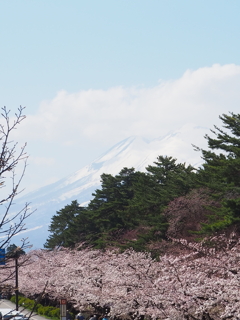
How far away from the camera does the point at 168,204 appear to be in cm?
4128

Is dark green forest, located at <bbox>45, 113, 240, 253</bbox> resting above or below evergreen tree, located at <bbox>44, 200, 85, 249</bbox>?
below

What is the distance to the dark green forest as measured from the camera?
1196 inches

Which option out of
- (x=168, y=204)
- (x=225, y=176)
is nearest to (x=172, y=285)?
(x=225, y=176)

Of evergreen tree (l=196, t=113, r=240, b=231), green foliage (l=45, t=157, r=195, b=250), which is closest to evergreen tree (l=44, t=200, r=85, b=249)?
green foliage (l=45, t=157, r=195, b=250)

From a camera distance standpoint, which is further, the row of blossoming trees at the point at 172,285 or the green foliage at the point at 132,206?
A: the green foliage at the point at 132,206

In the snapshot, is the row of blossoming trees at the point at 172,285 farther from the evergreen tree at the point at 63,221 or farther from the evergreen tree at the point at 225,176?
the evergreen tree at the point at 63,221

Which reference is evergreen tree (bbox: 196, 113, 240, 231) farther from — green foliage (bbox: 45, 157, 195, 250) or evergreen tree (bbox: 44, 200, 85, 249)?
evergreen tree (bbox: 44, 200, 85, 249)

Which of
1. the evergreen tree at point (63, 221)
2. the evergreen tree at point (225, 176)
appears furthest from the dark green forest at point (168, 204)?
the evergreen tree at point (63, 221)

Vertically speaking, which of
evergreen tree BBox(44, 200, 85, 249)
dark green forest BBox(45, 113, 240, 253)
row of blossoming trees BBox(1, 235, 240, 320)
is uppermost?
evergreen tree BBox(44, 200, 85, 249)

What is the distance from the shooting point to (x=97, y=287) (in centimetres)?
3209

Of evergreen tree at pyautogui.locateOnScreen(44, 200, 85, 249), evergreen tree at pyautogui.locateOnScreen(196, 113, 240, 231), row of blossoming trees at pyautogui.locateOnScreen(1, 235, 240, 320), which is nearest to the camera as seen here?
row of blossoming trees at pyautogui.locateOnScreen(1, 235, 240, 320)

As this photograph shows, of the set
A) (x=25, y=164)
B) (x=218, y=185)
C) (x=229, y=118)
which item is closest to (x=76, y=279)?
(x=218, y=185)

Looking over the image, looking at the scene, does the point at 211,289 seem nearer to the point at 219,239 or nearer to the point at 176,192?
the point at 219,239

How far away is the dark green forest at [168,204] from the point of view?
3038 cm
